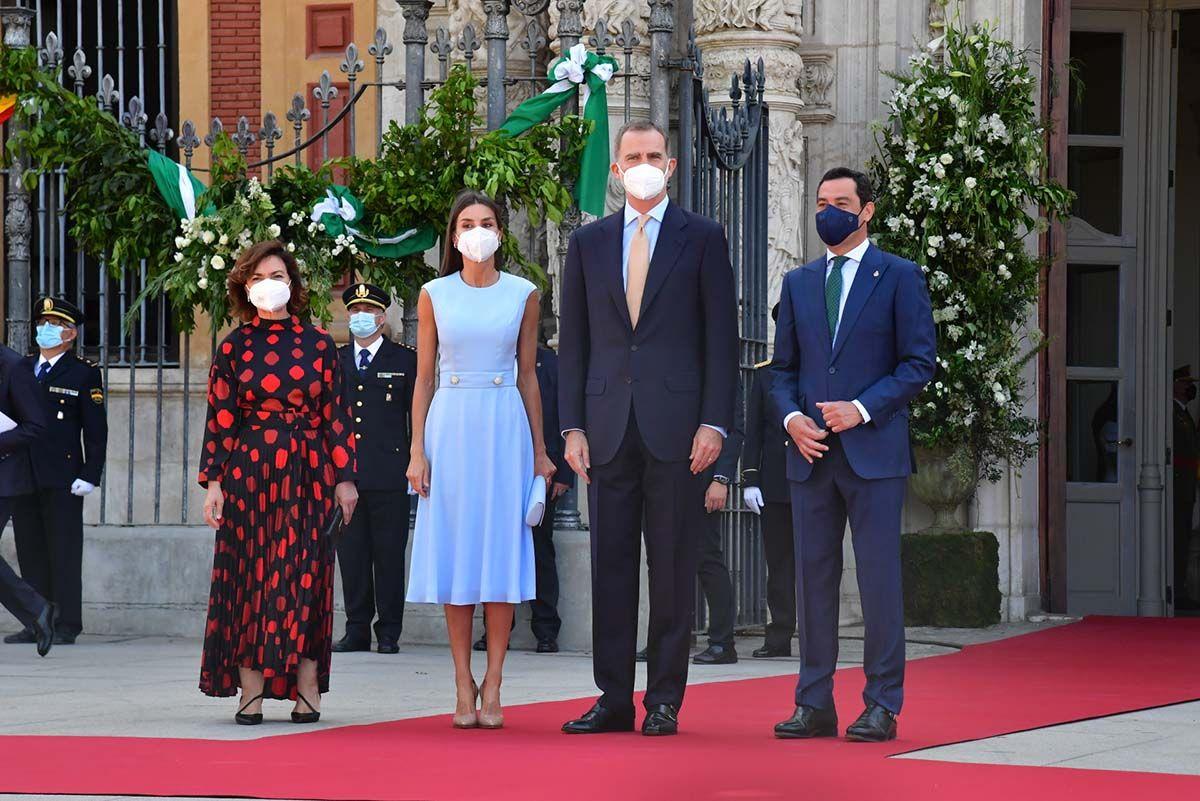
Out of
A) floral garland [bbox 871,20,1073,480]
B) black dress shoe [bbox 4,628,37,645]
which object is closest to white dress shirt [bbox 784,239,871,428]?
floral garland [bbox 871,20,1073,480]

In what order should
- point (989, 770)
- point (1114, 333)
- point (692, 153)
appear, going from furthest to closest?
point (1114, 333)
point (692, 153)
point (989, 770)

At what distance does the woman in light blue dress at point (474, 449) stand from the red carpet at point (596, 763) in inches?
17.2

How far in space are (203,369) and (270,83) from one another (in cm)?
200

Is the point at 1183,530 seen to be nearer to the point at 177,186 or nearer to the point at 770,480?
the point at 770,480

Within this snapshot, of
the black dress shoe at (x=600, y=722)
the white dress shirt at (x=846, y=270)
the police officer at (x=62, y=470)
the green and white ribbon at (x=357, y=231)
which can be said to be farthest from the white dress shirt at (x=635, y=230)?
the police officer at (x=62, y=470)

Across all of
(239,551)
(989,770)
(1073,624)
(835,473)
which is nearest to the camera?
(989,770)

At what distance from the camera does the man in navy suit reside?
671cm

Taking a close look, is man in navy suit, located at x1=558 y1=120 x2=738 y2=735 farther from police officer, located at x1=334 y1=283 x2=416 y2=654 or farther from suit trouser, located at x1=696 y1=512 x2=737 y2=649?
police officer, located at x1=334 y1=283 x2=416 y2=654

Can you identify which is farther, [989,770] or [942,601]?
[942,601]

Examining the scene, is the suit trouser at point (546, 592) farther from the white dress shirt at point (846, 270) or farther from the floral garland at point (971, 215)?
the white dress shirt at point (846, 270)

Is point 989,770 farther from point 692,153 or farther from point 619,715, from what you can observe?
point 692,153

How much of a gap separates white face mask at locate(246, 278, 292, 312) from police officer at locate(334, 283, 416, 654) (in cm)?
342

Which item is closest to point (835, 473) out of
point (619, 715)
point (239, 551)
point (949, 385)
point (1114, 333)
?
point (619, 715)

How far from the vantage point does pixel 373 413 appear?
1066 centimetres
